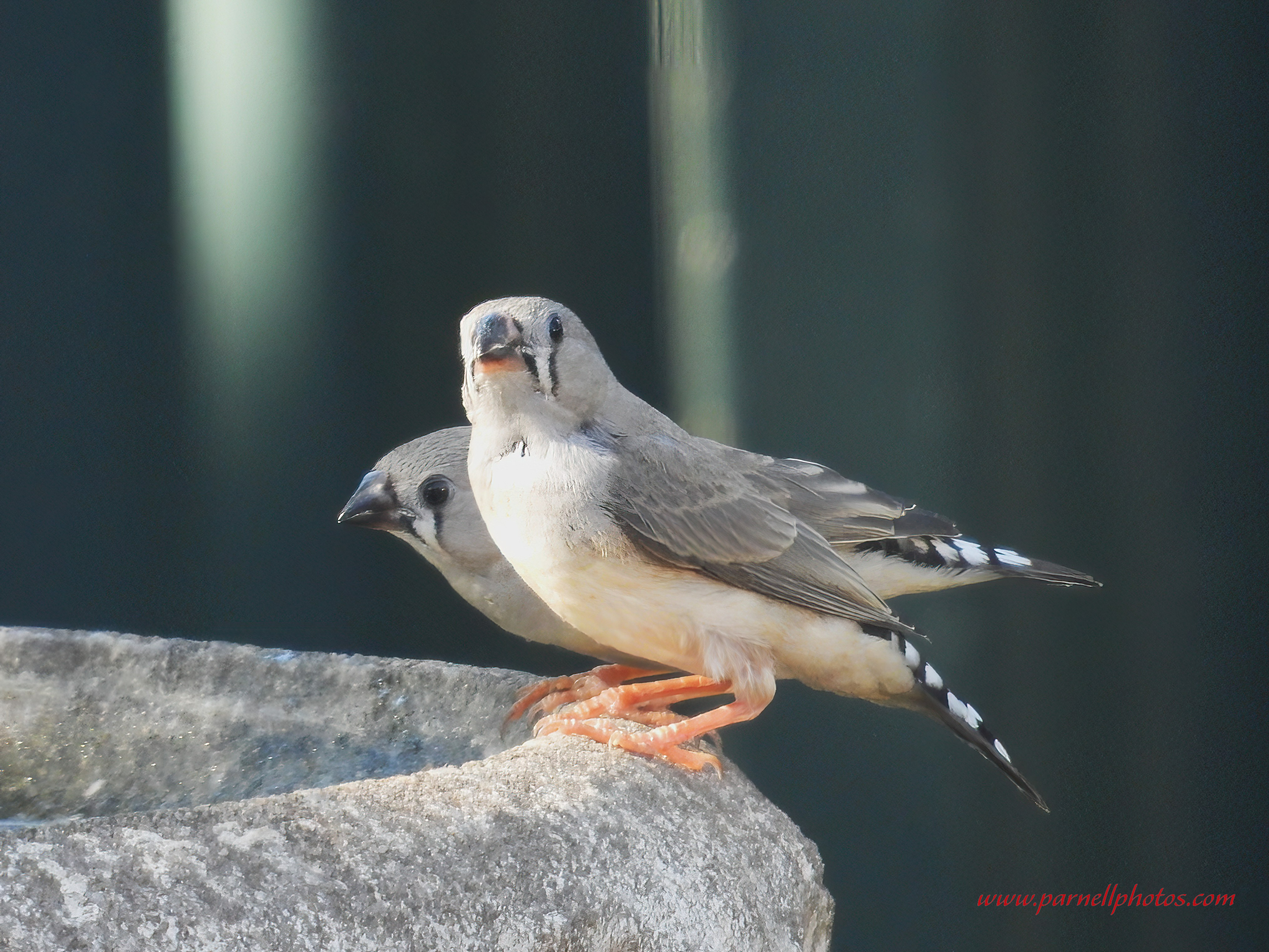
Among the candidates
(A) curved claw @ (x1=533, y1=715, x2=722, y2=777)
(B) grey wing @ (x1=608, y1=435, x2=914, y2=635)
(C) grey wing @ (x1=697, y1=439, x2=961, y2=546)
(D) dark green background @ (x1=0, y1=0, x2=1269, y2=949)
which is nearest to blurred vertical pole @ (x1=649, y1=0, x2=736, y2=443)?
(D) dark green background @ (x1=0, y1=0, x2=1269, y2=949)

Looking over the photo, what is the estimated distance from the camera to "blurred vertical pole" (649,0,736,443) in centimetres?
345

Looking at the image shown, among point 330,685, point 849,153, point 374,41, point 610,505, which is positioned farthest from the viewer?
point 374,41

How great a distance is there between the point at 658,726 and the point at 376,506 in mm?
1057

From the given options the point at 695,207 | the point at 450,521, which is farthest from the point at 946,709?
the point at 695,207

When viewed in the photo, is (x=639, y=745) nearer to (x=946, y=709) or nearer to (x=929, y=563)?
(x=946, y=709)

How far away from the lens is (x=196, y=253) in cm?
361

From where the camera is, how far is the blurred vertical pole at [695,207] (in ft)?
11.3

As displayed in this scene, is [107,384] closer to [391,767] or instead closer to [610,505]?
[391,767]

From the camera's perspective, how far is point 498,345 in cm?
200

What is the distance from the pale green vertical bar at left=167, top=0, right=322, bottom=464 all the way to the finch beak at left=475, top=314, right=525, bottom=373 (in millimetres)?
1783

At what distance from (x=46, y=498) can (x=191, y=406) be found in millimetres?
508

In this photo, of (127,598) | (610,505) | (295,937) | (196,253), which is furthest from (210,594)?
(295,937)

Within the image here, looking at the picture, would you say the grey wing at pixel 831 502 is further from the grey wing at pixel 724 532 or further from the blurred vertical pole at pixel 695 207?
the blurred vertical pole at pixel 695 207

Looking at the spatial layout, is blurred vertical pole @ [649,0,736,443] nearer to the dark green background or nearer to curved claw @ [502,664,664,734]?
the dark green background
